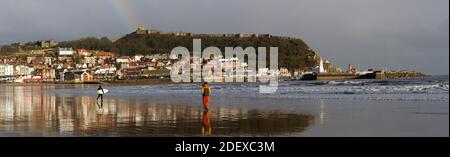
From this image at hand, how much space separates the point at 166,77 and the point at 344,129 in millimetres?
146327

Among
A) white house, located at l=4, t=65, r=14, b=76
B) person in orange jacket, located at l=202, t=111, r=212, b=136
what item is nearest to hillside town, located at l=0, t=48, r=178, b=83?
white house, located at l=4, t=65, r=14, b=76

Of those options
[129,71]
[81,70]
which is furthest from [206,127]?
[129,71]

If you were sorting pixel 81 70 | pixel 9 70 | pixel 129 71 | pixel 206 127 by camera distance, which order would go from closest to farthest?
1. pixel 206 127
2. pixel 81 70
3. pixel 9 70
4. pixel 129 71

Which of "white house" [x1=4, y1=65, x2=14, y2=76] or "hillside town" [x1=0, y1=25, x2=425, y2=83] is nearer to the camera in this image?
"hillside town" [x1=0, y1=25, x2=425, y2=83]

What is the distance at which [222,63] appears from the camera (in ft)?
559

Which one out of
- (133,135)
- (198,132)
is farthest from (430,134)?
(133,135)

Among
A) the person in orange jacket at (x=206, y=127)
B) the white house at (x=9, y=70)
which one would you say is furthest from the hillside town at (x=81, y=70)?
the person in orange jacket at (x=206, y=127)

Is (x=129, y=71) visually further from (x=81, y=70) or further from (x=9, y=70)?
(x=9, y=70)

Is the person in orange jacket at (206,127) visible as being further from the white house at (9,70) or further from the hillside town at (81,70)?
the white house at (9,70)

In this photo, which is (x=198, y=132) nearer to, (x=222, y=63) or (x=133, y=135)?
(x=133, y=135)

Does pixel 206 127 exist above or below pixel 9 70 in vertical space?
below

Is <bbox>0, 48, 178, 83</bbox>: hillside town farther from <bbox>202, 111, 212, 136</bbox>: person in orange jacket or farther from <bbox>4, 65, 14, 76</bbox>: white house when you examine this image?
<bbox>202, 111, 212, 136</bbox>: person in orange jacket

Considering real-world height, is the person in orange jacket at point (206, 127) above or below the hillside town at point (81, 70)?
below
